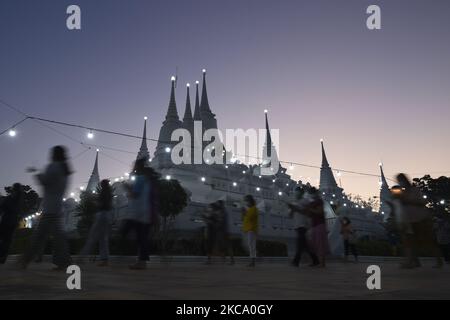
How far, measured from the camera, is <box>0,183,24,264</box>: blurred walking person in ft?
28.2

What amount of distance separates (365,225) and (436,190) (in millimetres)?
14303

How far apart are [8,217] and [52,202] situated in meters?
3.14

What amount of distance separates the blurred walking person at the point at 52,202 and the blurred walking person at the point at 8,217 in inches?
109

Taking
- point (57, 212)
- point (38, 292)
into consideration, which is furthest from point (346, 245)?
point (38, 292)

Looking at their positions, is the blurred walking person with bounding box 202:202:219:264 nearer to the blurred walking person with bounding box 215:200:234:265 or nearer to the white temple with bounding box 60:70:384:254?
the blurred walking person with bounding box 215:200:234:265

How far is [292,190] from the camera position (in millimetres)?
62125

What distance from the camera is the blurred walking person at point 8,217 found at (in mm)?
8602

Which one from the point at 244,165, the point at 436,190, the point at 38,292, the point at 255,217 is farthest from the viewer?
the point at 244,165

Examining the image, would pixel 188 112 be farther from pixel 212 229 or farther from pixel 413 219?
pixel 413 219

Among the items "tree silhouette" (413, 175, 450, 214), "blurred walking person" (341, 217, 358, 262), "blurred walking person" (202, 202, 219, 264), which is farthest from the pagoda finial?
"blurred walking person" (202, 202, 219, 264)

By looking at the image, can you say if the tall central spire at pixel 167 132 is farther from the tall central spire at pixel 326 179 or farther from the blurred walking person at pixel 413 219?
the blurred walking person at pixel 413 219

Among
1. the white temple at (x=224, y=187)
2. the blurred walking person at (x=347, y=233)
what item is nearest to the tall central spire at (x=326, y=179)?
the white temple at (x=224, y=187)

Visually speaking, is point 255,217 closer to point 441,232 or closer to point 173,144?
point 441,232

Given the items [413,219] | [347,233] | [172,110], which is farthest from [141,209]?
[172,110]
